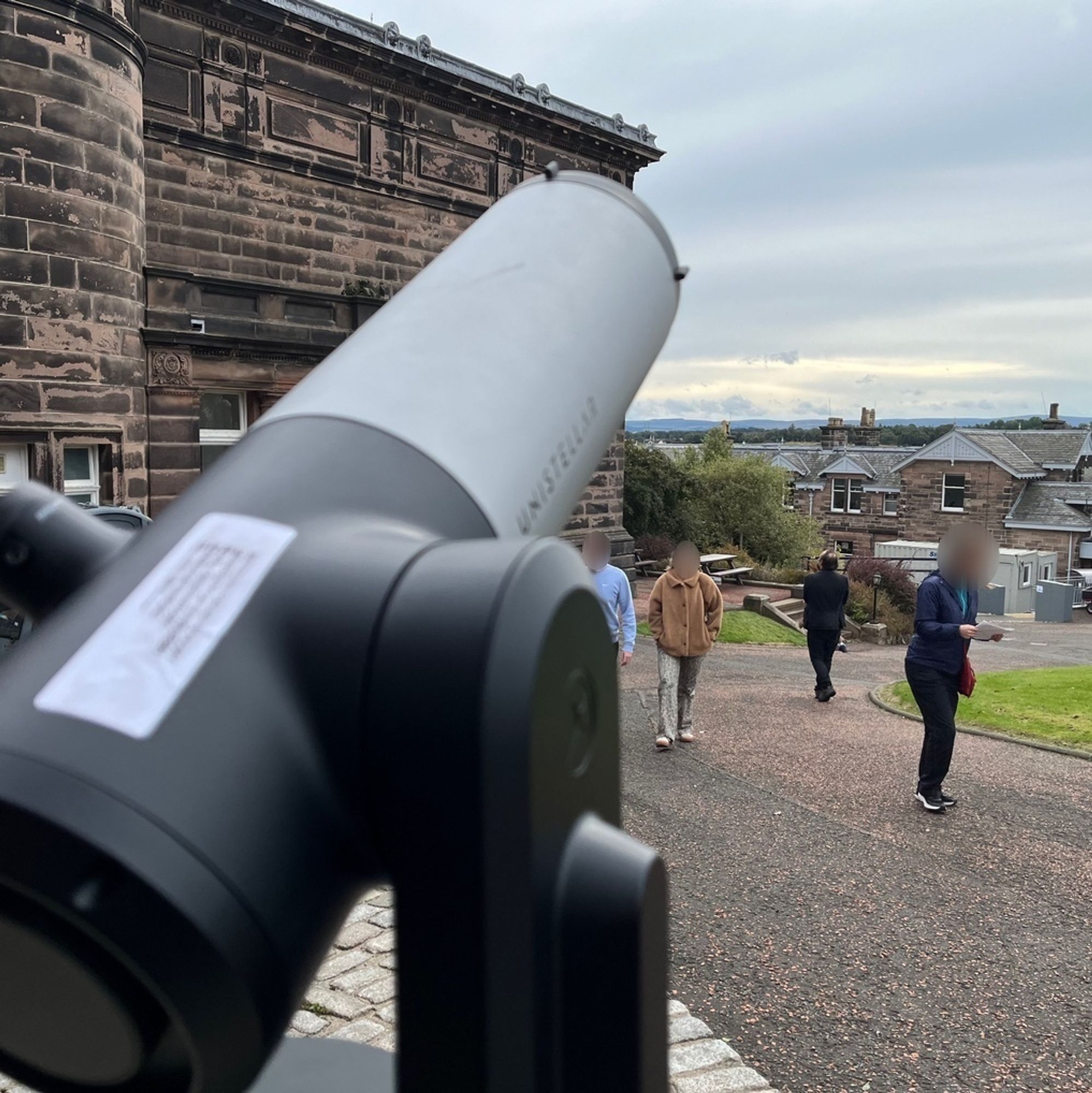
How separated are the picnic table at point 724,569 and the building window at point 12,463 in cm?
1533

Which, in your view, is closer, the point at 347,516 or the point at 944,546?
the point at 347,516

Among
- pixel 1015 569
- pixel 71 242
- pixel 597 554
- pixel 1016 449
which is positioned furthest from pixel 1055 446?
pixel 71 242

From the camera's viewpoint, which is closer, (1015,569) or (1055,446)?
(1015,569)

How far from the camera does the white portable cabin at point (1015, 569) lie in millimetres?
35406

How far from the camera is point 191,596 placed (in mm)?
1208

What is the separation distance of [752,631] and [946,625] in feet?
36.6

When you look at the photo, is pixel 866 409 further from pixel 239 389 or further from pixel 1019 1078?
pixel 1019 1078

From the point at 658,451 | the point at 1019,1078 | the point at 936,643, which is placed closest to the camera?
the point at 1019,1078

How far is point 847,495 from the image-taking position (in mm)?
53594

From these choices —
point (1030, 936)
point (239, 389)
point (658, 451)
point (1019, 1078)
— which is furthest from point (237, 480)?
point (658, 451)

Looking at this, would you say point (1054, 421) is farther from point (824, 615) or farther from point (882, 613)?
point (824, 615)

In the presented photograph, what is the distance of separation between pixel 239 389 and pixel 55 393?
2.41m

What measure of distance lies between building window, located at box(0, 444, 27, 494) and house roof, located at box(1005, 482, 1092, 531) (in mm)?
45841

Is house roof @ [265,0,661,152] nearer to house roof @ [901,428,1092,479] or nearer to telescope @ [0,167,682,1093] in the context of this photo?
telescope @ [0,167,682,1093]
